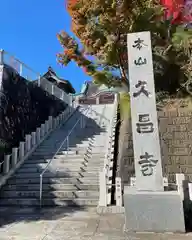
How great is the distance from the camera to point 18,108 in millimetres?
11766

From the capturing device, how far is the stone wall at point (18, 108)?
408 inches

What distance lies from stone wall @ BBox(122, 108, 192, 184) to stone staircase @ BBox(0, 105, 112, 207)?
45.1 inches

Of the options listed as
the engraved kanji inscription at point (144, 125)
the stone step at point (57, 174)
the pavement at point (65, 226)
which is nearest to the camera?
the pavement at point (65, 226)

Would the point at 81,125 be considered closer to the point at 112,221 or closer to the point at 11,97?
the point at 11,97

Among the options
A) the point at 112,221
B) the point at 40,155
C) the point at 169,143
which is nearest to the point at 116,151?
the point at 169,143

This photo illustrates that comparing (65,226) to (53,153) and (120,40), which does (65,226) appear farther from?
(120,40)

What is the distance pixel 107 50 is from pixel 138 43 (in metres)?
4.29

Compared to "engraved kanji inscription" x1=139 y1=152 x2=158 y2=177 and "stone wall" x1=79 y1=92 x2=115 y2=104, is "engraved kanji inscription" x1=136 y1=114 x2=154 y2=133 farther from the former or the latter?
"stone wall" x1=79 y1=92 x2=115 y2=104

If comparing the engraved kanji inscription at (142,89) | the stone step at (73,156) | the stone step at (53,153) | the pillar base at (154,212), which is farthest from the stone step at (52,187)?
the engraved kanji inscription at (142,89)

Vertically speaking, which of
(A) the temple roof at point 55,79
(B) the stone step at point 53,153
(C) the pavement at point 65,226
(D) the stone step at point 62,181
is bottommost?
(C) the pavement at point 65,226

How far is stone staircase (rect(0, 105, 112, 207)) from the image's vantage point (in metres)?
7.37

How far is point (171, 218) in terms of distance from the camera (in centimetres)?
461

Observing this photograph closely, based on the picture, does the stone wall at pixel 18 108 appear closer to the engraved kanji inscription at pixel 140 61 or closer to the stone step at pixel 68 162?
the stone step at pixel 68 162

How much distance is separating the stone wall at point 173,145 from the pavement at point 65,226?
9.29 feet
